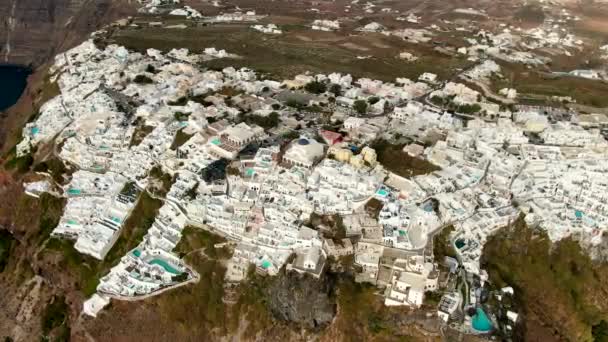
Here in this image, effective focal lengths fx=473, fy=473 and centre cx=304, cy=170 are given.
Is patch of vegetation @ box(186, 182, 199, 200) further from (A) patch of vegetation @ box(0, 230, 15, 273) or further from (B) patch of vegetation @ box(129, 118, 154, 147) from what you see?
(A) patch of vegetation @ box(0, 230, 15, 273)

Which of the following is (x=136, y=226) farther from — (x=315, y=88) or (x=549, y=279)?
(x=549, y=279)

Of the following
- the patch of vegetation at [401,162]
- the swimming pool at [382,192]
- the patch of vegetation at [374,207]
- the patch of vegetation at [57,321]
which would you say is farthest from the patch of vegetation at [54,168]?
the swimming pool at [382,192]

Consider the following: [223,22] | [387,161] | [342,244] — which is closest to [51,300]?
[342,244]

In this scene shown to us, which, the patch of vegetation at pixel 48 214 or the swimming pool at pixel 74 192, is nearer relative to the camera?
the patch of vegetation at pixel 48 214

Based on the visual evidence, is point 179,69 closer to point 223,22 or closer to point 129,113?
point 129,113

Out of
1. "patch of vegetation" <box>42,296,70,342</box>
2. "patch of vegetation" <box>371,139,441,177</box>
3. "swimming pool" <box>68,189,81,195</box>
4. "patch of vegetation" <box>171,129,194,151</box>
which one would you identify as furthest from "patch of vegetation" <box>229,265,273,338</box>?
"swimming pool" <box>68,189,81,195</box>

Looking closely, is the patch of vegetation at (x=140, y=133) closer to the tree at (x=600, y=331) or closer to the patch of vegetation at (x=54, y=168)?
the patch of vegetation at (x=54, y=168)
